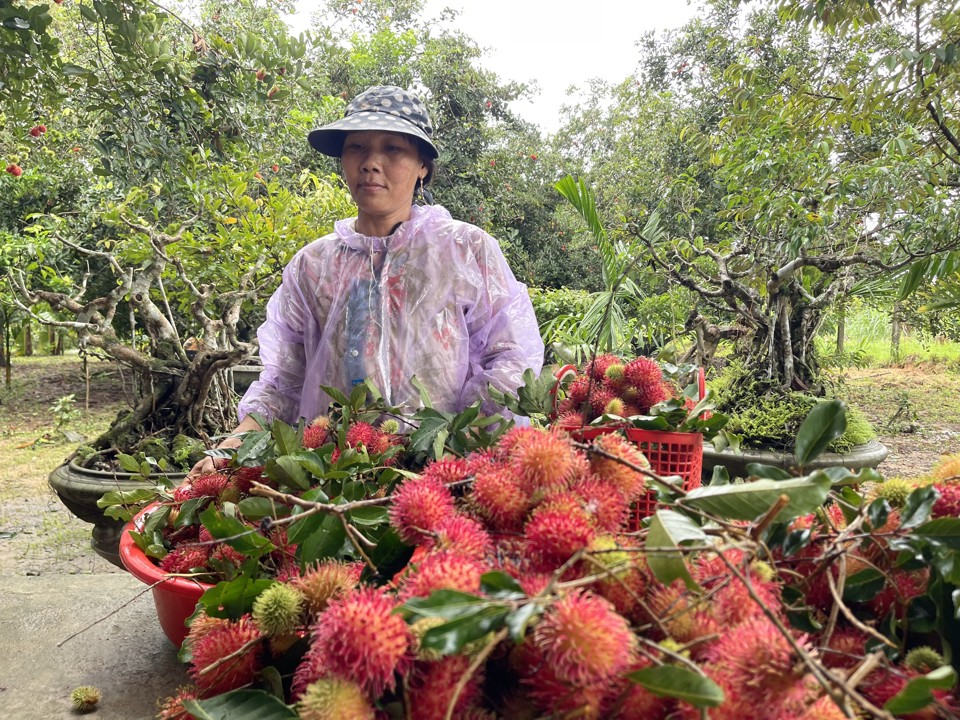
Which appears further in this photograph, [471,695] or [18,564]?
[18,564]

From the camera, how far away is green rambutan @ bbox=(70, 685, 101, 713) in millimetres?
956

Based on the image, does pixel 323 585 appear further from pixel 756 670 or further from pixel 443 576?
pixel 756 670

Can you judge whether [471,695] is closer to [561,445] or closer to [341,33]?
[561,445]

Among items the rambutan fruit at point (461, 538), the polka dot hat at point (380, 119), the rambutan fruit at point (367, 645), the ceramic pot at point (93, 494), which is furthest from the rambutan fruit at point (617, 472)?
the ceramic pot at point (93, 494)

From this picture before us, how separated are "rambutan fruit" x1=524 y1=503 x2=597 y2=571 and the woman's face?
1179 mm

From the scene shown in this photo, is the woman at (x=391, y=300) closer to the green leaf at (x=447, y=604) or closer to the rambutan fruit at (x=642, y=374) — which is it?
the rambutan fruit at (x=642, y=374)

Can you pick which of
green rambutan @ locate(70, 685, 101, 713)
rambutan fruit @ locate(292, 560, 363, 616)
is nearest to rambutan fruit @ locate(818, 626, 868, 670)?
rambutan fruit @ locate(292, 560, 363, 616)

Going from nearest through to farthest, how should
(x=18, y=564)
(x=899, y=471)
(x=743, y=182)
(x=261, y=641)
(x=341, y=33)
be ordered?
(x=261, y=641)
(x=18, y=564)
(x=743, y=182)
(x=899, y=471)
(x=341, y=33)

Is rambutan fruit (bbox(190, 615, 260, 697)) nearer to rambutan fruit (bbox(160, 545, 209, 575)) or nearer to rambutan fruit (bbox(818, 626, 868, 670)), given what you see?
rambutan fruit (bbox(160, 545, 209, 575))

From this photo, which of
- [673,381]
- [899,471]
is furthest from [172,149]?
[899,471]

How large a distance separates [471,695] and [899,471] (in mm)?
4451

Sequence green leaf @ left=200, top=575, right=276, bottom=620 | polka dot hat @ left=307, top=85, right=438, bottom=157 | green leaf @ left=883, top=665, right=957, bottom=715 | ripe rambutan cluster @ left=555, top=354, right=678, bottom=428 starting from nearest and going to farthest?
1. green leaf @ left=883, top=665, right=957, bottom=715
2. green leaf @ left=200, top=575, right=276, bottom=620
3. ripe rambutan cluster @ left=555, top=354, right=678, bottom=428
4. polka dot hat @ left=307, top=85, right=438, bottom=157

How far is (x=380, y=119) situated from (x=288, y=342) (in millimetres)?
570

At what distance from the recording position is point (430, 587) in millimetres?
423
